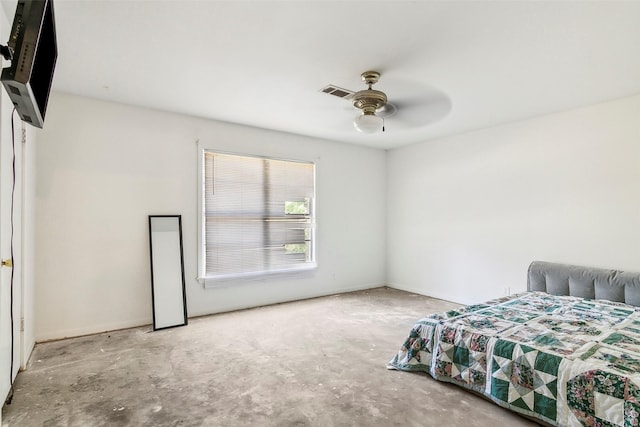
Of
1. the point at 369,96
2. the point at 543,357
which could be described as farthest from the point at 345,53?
the point at 543,357

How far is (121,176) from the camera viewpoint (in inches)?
147

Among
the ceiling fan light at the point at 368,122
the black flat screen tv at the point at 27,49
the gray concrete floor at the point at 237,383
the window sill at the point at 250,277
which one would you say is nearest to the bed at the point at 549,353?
the gray concrete floor at the point at 237,383

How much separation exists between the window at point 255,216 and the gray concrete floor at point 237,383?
95 cm

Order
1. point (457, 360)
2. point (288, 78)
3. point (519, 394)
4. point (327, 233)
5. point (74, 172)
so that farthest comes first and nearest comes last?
point (327, 233)
point (74, 172)
point (288, 78)
point (457, 360)
point (519, 394)

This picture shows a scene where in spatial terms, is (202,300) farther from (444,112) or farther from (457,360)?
(444,112)

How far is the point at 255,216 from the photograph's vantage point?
4.68 meters

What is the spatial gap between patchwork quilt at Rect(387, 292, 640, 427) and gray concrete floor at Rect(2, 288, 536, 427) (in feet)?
0.50

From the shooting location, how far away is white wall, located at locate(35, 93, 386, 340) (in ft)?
Answer: 11.1

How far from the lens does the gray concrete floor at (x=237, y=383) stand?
7.00 ft

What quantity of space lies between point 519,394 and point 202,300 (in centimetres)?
349

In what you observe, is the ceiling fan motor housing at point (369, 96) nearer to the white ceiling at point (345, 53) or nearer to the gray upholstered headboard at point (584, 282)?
the white ceiling at point (345, 53)

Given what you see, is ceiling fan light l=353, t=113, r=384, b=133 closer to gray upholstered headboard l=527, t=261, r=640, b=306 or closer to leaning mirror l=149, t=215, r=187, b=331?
leaning mirror l=149, t=215, r=187, b=331

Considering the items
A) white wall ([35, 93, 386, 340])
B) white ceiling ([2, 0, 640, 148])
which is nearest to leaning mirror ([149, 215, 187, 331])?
white wall ([35, 93, 386, 340])

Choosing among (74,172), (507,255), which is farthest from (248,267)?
(507,255)
